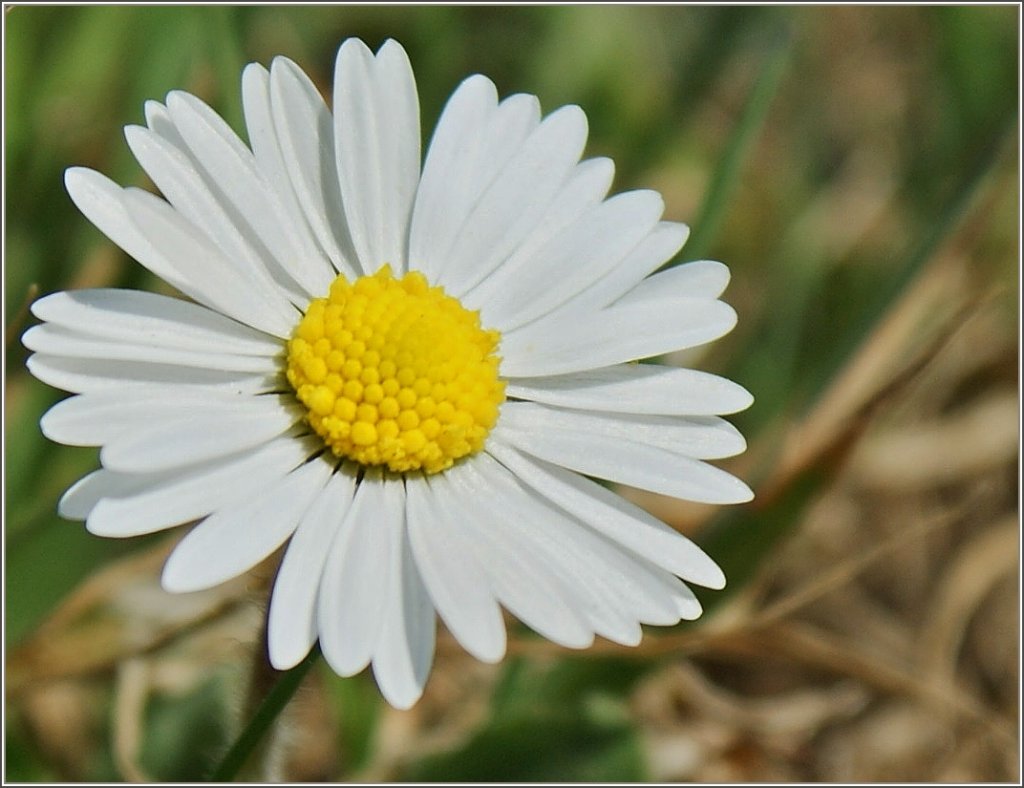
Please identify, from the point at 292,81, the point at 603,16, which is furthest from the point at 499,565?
the point at 603,16

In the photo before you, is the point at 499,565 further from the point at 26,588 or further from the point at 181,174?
the point at 26,588

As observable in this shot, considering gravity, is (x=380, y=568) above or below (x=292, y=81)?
below

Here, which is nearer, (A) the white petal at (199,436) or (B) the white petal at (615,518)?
(A) the white petal at (199,436)

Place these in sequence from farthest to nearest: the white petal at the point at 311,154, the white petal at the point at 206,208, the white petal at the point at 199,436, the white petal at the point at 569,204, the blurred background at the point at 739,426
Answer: the blurred background at the point at 739,426
the white petal at the point at 569,204
the white petal at the point at 311,154
the white petal at the point at 206,208
the white petal at the point at 199,436

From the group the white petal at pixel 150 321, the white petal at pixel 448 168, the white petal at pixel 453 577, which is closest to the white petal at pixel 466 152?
the white petal at pixel 448 168

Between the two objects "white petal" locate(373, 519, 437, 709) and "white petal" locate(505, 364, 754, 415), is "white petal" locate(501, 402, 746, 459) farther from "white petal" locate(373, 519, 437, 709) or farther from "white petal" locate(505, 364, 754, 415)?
"white petal" locate(373, 519, 437, 709)

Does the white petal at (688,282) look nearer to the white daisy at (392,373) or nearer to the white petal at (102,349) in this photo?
the white daisy at (392,373)

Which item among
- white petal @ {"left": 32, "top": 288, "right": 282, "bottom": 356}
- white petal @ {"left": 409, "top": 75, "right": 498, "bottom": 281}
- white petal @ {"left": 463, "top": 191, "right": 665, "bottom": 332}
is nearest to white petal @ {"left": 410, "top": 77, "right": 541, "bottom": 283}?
white petal @ {"left": 409, "top": 75, "right": 498, "bottom": 281}
